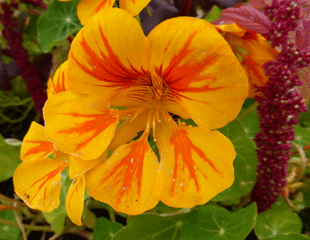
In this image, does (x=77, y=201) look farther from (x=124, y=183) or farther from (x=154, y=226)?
(x=154, y=226)

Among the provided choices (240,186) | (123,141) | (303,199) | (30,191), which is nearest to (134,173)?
(123,141)

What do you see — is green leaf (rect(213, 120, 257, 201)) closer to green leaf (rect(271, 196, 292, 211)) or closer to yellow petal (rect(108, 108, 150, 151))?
green leaf (rect(271, 196, 292, 211))

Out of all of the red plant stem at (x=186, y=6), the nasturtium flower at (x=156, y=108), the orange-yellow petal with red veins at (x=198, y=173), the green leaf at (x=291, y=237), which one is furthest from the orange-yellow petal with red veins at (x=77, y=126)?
the red plant stem at (x=186, y=6)

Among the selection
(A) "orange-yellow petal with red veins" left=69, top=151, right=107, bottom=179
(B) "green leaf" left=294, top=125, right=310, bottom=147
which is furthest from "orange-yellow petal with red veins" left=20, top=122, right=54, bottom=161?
(B) "green leaf" left=294, top=125, right=310, bottom=147

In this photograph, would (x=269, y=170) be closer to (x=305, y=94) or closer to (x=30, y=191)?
(x=305, y=94)

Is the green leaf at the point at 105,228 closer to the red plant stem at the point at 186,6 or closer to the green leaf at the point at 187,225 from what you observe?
the green leaf at the point at 187,225

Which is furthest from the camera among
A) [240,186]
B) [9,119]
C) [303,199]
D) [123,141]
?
→ [9,119]
